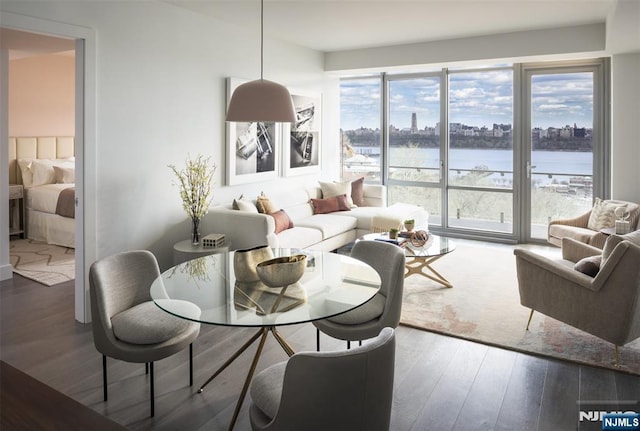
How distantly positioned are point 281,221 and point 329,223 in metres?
0.72

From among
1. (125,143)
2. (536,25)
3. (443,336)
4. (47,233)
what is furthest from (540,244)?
(47,233)

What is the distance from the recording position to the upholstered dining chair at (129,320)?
7.79ft

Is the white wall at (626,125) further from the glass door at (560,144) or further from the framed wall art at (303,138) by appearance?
the framed wall art at (303,138)

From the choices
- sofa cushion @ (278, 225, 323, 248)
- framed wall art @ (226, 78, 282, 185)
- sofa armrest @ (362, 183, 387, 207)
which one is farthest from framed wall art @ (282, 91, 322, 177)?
sofa cushion @ (278, 225, 323, 248)

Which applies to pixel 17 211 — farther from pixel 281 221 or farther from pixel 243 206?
pixel 281 221

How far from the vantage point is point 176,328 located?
2.46 m

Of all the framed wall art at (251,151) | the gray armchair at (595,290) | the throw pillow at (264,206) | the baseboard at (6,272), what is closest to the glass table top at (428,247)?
the gray armchair at (595,290)

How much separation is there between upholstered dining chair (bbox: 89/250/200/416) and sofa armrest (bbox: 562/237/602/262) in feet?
10.3

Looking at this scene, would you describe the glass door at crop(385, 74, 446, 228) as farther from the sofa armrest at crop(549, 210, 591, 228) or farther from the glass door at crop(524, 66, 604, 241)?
the sofa armrest at crop(549, 210, 591, 228)

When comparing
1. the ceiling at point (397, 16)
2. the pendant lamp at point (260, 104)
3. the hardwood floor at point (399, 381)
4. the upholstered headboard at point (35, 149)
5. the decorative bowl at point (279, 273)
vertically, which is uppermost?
the ceiling at point (397, 16)

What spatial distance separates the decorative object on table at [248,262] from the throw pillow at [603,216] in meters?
4.01

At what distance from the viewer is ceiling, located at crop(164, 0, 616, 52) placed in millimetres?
4414

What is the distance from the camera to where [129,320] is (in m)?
2.48

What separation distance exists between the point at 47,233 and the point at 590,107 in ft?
23.9
